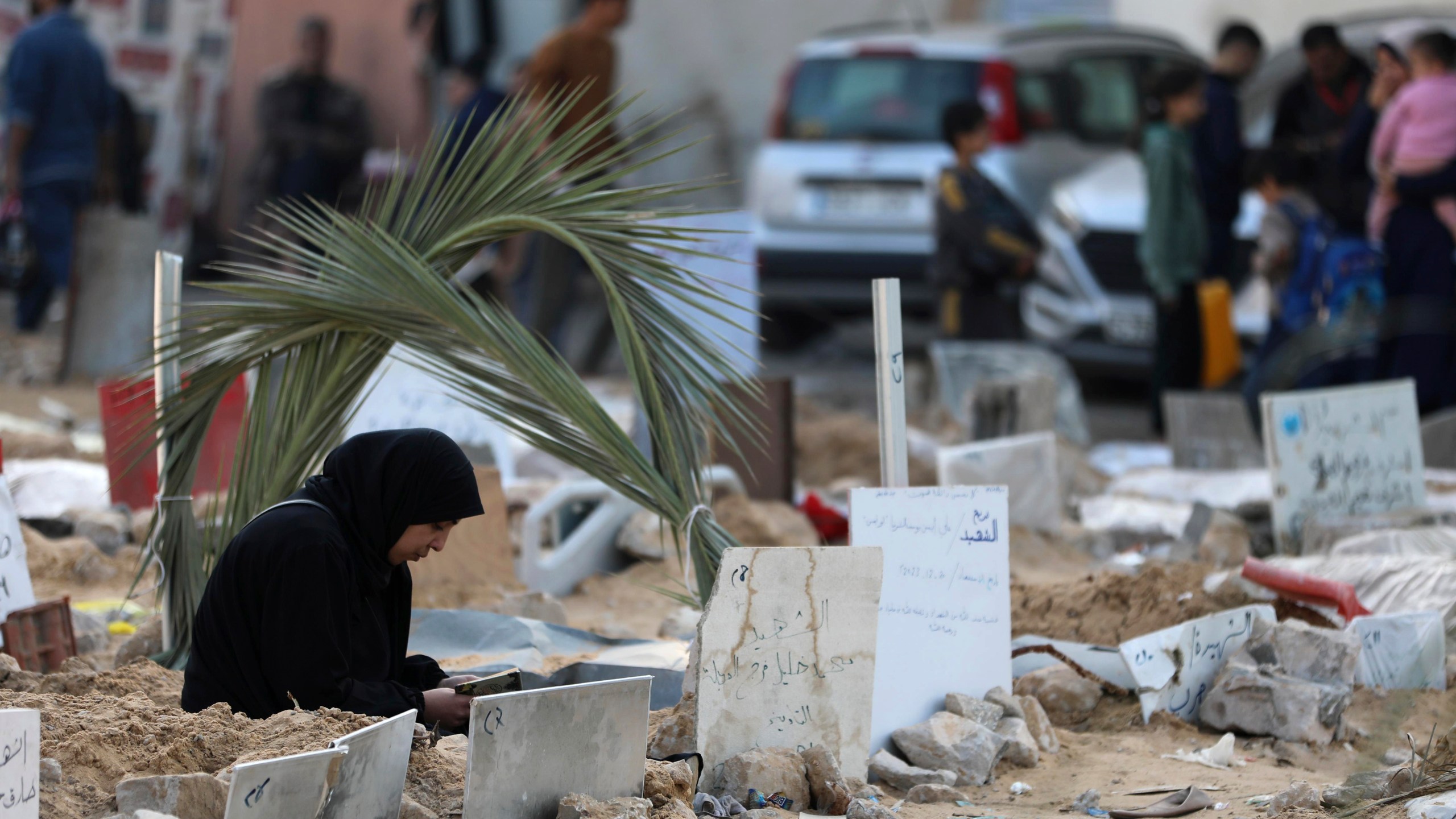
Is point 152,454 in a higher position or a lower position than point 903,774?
higher

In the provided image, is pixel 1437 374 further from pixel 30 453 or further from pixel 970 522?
pixel 30 453

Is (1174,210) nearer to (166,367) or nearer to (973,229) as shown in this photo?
(973,229)

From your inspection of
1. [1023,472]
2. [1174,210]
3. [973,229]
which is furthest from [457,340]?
[1174,210]

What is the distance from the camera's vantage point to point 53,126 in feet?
35.7

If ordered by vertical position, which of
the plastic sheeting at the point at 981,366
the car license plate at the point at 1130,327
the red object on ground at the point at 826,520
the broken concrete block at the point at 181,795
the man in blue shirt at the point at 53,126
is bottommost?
the broken concrete block at the point at 181,795

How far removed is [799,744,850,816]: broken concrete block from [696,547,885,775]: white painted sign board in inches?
3.2

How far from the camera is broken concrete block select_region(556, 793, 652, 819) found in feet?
10.3

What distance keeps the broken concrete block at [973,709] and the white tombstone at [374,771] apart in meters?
1.52

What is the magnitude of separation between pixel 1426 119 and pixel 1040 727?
17.6ft

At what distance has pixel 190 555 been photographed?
4.53 m

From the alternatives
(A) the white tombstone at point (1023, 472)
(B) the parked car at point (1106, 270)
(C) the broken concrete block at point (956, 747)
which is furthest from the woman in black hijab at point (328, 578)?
(B) the parked car at point (1106, 270)

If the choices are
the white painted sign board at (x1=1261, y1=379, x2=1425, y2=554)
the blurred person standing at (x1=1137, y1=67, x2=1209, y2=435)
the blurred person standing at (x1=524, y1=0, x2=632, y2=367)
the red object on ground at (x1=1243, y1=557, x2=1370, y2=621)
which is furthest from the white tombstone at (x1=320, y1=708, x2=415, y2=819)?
the blurred person standing at (x1=1137, y1=67, x2=1209, y2=435)

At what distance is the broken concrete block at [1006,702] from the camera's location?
4.25 metres

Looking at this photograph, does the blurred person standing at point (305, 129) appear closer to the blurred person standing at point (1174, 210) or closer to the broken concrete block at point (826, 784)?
the blurred person standing at point (1174, 210)
